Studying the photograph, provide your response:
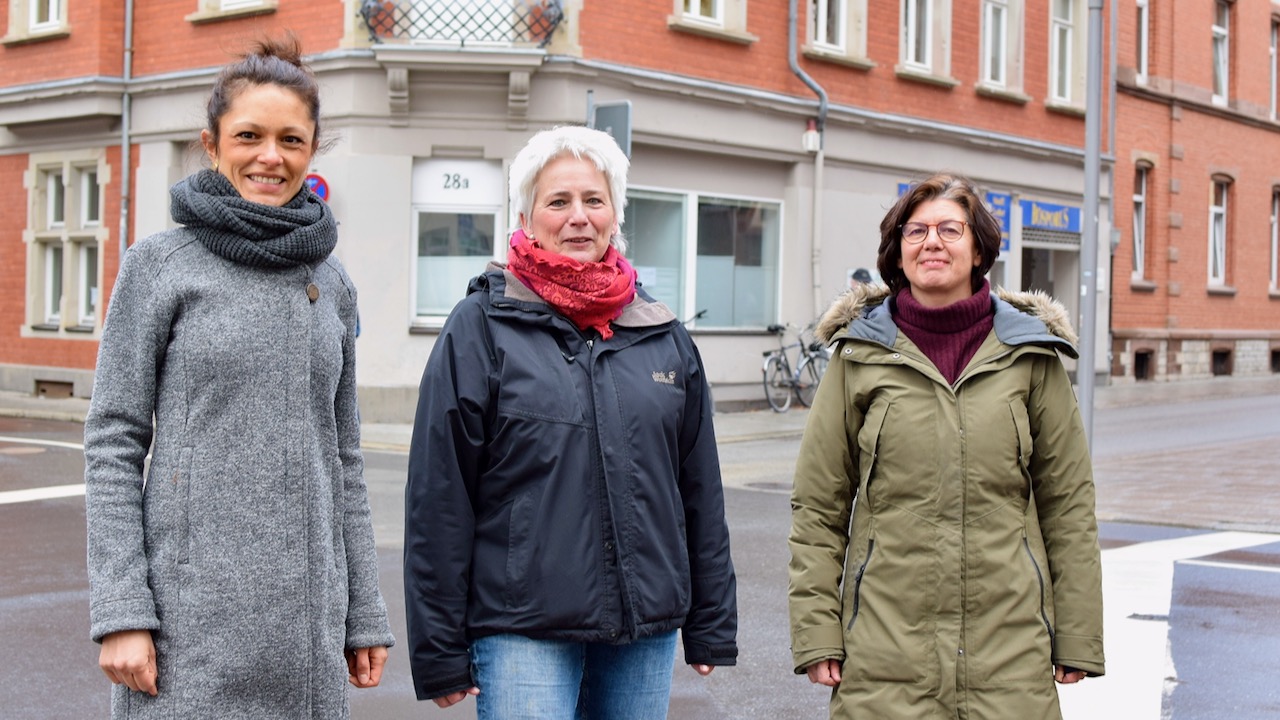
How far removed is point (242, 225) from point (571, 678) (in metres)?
1.18

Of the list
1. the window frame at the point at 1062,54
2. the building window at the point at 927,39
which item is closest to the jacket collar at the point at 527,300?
the building window at the point at 927,39

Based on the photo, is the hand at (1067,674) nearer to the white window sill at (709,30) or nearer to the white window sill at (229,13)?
the white window sill at (709,30)

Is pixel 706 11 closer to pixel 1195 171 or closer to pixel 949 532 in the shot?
pixel 1195 171

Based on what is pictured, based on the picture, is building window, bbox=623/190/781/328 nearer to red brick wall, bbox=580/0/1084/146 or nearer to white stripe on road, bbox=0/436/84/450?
red brick wall, bbox=580/0/1084/146

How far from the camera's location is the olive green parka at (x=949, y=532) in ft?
10.8

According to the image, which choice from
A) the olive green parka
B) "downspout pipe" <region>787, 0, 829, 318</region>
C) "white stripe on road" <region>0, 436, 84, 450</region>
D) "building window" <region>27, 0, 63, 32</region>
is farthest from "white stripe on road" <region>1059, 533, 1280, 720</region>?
"building window" <region>27, 0, 63, 32</region>

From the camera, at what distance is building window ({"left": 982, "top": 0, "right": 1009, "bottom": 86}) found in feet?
82.0

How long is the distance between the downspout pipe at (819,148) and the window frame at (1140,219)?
10129 millimetres

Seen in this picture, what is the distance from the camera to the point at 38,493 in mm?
11336

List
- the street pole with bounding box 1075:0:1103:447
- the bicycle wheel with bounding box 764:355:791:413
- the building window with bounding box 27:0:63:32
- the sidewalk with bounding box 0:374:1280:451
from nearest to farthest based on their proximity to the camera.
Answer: the street pole with bounding box 1075:0:1103:447 → the sidewalk with bounding box 0:374:1280:451 → the bicycle wheel with bounding box 764:355:791:413 → the building window with bounding box 27:0:63:32

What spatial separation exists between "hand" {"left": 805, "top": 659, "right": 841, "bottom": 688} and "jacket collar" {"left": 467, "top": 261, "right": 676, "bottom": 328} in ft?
2.88

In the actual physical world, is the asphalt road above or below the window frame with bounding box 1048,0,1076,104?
below

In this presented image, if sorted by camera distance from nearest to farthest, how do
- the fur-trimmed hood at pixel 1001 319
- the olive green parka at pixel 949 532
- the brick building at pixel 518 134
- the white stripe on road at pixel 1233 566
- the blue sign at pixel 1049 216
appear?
the olive green parka at pixel 949 532 → the fur-trimmed hood at pixel 1001 319 → the white stripe on road at pixel 1233 566 → the brick building at pixel 518 134 → the blue sign at pixel 1049 216

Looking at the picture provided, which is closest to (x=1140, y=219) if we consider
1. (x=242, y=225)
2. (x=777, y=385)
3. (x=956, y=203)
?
(x=777, y=385)
